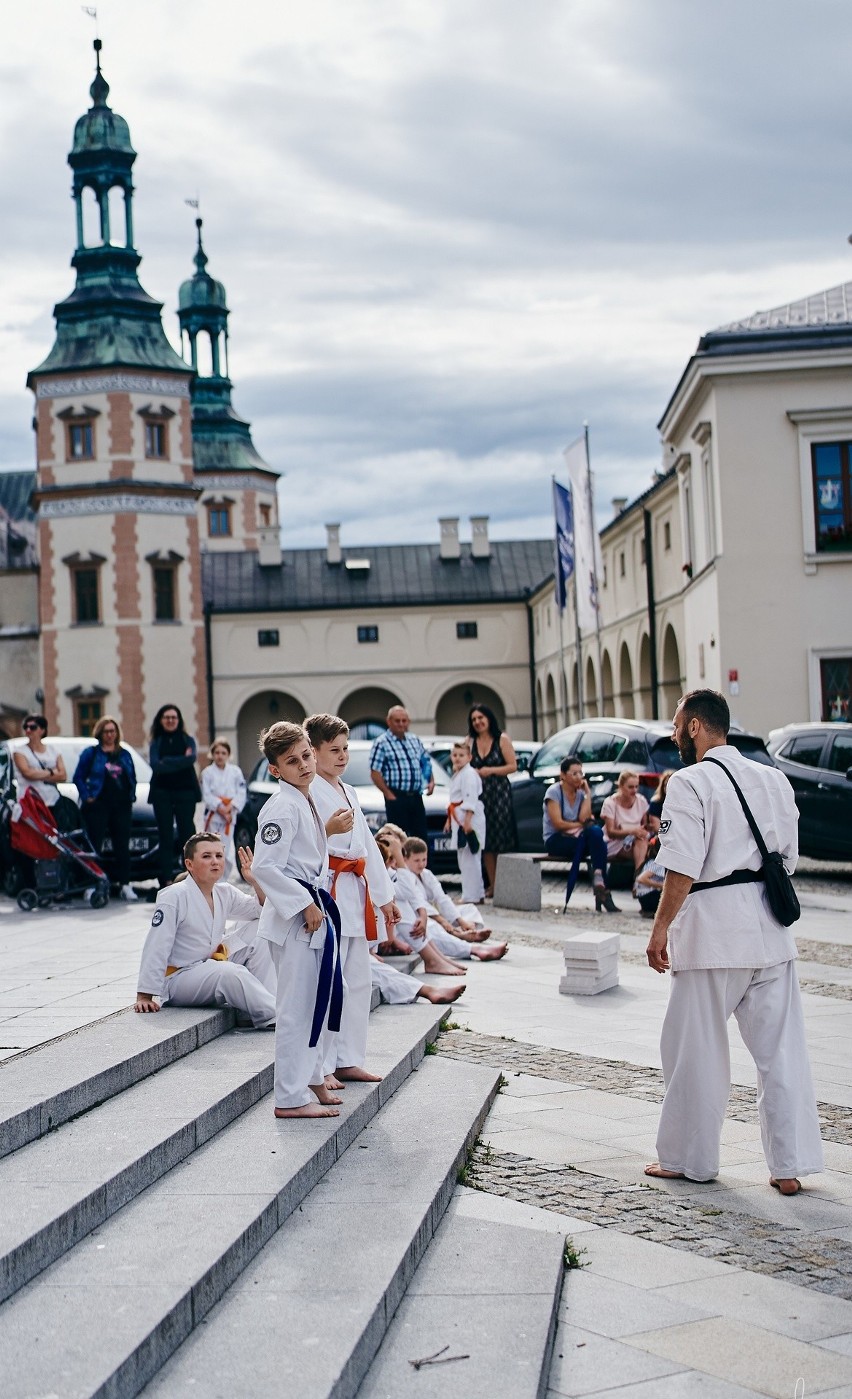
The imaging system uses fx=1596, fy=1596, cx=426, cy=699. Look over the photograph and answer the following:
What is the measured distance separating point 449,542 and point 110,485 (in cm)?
1843

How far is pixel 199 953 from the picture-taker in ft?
25.6

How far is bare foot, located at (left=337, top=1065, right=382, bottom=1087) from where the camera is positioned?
678 cm

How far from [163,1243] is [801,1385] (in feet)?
5.86

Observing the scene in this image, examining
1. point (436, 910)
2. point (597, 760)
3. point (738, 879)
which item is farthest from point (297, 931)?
point (597, 760)

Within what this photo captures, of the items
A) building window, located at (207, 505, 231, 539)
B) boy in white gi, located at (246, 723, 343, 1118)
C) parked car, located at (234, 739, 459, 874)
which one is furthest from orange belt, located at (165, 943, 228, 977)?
building window, located at (207, 505, 231, 539)

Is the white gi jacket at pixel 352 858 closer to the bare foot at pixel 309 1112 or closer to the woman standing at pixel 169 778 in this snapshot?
the bare foot at pixel 309 1112

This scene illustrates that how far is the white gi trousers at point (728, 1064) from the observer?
5773 millimetres

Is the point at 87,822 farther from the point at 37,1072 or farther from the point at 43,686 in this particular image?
the point at 43,686

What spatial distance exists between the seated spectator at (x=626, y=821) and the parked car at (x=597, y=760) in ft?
3.99

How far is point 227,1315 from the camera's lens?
4285 mm

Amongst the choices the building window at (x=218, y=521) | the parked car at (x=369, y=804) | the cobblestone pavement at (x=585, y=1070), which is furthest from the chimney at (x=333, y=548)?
the cobblestone pavement at (x=585, y=1070)

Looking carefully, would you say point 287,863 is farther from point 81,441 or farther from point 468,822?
point 81,441

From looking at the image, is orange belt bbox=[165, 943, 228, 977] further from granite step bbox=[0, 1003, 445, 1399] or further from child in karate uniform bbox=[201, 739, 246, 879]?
child in karate uniform bbox=[201, 739, 246, 879]

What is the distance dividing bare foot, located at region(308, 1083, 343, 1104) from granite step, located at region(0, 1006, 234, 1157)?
70 centimetres
